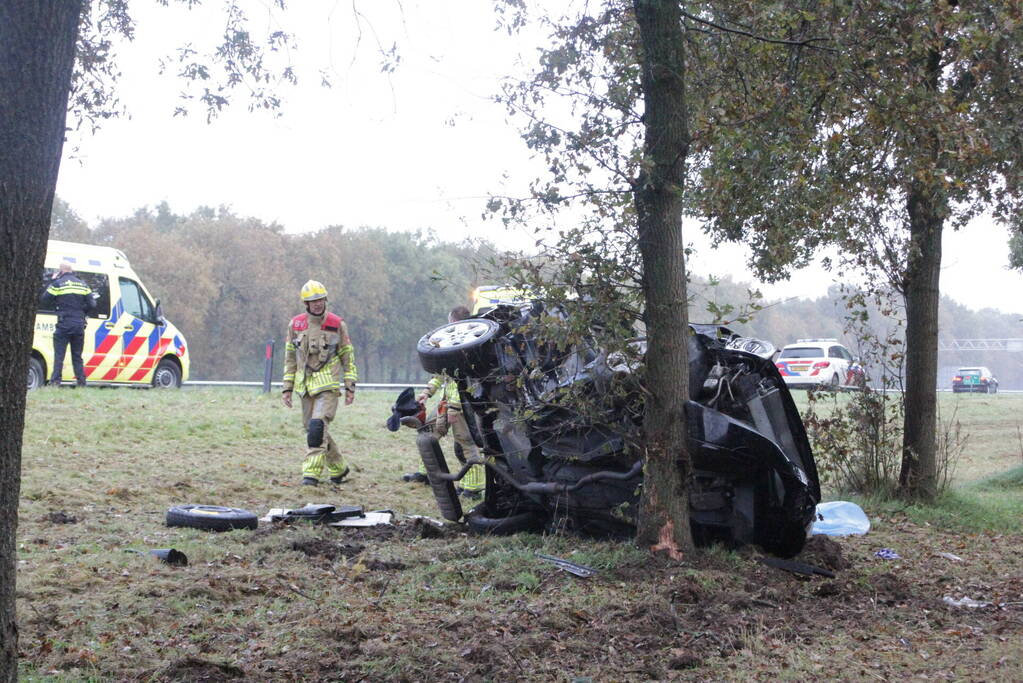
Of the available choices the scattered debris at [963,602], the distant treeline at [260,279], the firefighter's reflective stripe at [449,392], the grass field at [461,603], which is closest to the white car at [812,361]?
the distant treeline at [260,279]

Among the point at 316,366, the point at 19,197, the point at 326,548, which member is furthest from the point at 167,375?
the point at 19,197

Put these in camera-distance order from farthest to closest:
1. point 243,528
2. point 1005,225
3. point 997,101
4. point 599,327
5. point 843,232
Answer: point 1005,225
point 843,232
point 997,101
point 243,528
point 599,327

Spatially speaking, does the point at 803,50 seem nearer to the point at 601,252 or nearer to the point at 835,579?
the point at 601,252

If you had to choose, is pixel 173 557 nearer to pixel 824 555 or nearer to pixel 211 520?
pixel 211 520

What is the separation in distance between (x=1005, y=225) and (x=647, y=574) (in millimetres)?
6723

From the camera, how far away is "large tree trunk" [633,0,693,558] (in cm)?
628

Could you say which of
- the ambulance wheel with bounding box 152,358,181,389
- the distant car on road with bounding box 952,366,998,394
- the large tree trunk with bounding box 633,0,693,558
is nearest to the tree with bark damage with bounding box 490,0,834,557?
the large tree trunk with bounding box 633,0,693,558

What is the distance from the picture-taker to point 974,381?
168 ft

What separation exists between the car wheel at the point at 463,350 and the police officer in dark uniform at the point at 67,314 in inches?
475

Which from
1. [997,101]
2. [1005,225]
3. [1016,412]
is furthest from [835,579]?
[1016,412]

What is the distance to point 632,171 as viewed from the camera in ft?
20.6

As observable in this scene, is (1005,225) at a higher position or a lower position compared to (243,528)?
higher

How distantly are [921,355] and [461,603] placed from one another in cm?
621

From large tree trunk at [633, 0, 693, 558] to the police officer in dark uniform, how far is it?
44.7ft
